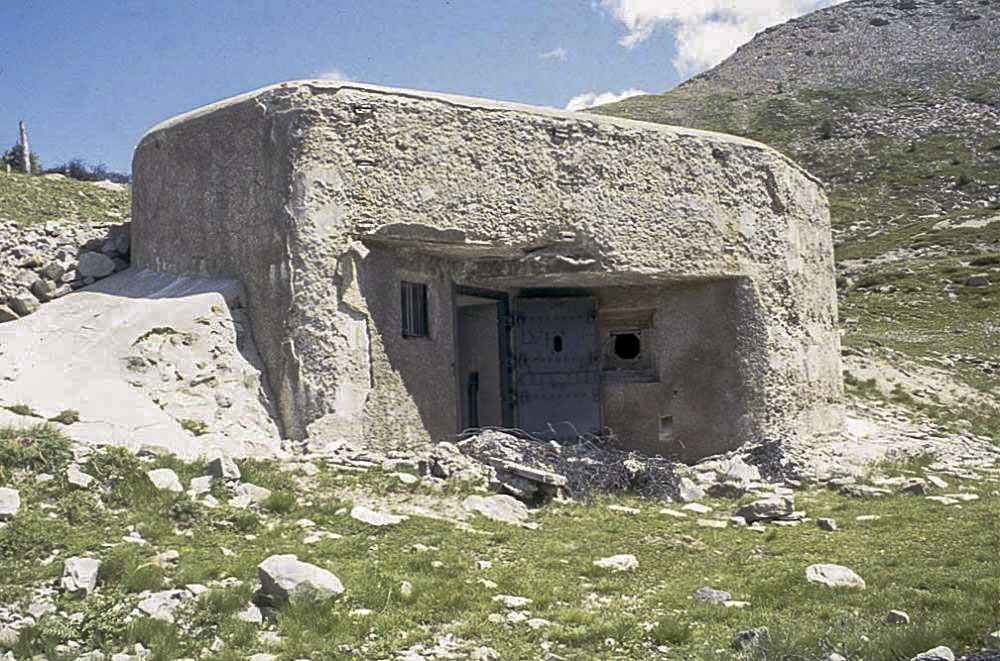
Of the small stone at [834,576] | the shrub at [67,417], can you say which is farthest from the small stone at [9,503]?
the small stone at [834,576]

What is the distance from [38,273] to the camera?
1223 centimetres

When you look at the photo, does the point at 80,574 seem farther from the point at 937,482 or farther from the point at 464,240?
the point at 937,482

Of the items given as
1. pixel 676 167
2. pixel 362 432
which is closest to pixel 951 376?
pixel 676 167

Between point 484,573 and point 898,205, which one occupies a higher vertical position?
point 898,205

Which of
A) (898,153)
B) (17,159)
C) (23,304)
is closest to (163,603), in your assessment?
(23,304)

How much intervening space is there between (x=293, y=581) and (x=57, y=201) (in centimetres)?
1061

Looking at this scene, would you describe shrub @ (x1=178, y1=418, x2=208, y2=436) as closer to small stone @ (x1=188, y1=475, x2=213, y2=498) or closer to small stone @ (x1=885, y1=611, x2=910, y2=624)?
small stone @ (x1=188, y1=475, x2=213, y2=498)

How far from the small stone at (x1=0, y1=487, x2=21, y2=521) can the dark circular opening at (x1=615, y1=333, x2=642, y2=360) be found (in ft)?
28.8

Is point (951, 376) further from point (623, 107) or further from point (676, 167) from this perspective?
point (623, 107)

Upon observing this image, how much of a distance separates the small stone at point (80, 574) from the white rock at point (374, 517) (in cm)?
218

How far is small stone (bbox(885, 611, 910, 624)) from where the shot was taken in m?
5.58

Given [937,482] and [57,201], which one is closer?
[937,482]

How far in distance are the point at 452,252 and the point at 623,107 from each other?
51.9 metres

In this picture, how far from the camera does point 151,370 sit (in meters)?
9.88
